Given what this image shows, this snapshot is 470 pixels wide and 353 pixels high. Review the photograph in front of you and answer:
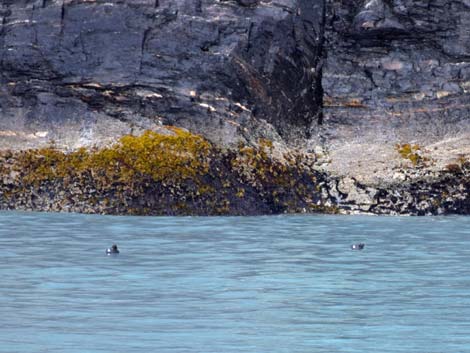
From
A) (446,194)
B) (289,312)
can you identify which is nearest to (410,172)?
(446,194)

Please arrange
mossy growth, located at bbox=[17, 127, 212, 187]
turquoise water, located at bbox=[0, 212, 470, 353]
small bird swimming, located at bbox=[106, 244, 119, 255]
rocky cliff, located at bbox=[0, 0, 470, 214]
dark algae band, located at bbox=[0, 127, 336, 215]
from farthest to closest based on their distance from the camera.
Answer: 1. rocky cliff, located at bbox=[0, 0, 470, 214]
2. mossy growth, located at bbox=[17, 127, 212, 187]
3. dark algae band, located at bbox=[0, 127, 336, 215]
4. small bird swimming, located at bbox=[106, 244, 119, 255]
5. turquoise water, located at bbox=[0, 212, 470, 353]

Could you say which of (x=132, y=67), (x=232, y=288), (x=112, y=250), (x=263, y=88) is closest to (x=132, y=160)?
(x=132, y=67)

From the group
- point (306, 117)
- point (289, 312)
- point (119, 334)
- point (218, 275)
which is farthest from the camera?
point (306, 117)

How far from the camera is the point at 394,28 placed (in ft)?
71.8

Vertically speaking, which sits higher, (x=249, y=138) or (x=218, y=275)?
(x=249, y=138)

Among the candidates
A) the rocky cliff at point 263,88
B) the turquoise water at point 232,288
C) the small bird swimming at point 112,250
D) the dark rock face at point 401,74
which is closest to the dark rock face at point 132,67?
the rocky cliff at point 263,88

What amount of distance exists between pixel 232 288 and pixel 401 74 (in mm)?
10820

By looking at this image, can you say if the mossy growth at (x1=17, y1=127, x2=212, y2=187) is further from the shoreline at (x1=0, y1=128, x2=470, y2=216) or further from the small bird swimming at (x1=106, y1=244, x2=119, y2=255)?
the small bird swimming at (x1=106, y1=244, x2=119, y2=255)

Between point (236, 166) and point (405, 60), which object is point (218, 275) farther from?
point (405, 60)

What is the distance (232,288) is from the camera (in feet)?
38.7

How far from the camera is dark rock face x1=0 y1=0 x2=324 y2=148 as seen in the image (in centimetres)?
2102

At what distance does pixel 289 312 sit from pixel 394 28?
12.2m

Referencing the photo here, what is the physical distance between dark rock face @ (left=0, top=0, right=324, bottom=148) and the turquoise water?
306cm

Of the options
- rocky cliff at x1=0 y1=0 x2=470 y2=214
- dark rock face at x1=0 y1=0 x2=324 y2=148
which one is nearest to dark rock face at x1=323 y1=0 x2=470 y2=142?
rocky cliff at x1=0 y1=0 x2=470 y2=214
